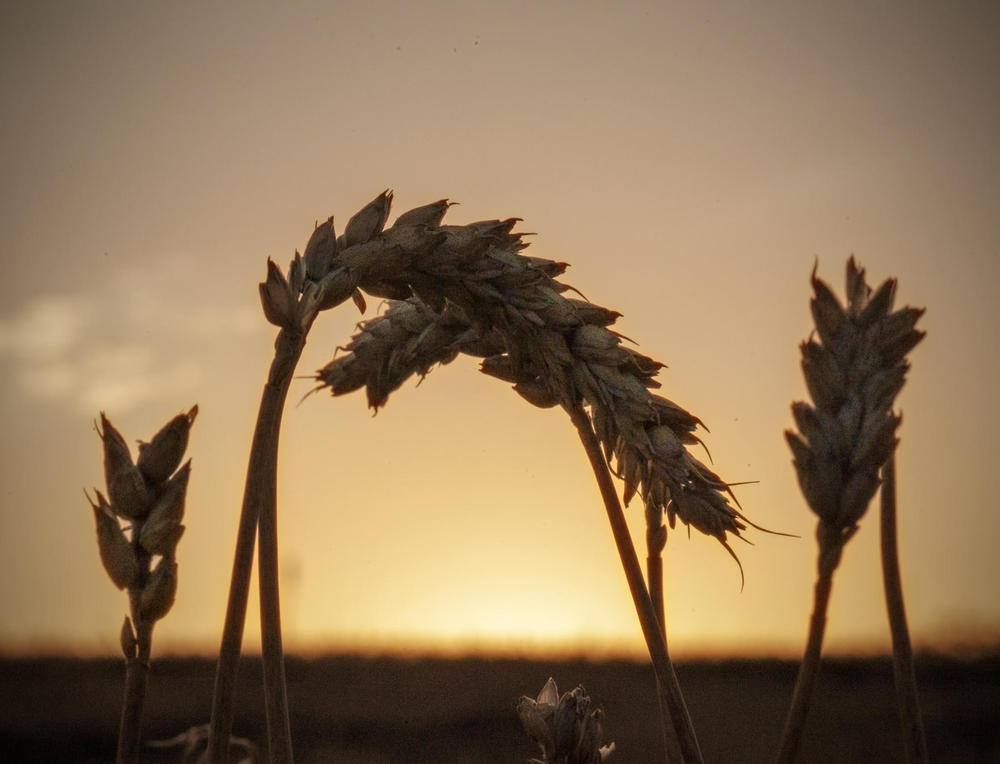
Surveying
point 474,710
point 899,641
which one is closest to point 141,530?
point 899,641

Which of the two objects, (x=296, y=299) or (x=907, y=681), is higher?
(x=296, y=299)

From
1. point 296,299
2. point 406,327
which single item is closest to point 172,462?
point 296,299

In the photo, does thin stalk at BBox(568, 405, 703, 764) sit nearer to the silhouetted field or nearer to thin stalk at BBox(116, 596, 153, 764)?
thin stalk at BBox(116, 596, 153, 764)

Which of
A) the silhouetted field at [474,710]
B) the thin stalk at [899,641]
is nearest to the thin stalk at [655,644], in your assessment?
the thin stalk at [899,641]

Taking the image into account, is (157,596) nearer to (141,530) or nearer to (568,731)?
(141,530)

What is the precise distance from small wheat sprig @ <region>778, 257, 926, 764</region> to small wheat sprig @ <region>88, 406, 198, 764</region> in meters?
0.63

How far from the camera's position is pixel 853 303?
108 cm

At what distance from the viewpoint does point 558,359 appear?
49.9 inches

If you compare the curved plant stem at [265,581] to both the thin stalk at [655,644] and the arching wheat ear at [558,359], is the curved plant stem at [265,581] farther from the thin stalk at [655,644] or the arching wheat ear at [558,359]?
the thin stalk at [655,644]

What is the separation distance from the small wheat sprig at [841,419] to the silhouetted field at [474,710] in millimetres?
2514

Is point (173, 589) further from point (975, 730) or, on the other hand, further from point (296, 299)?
point (975, 730)

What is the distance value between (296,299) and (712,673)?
23.6 feet

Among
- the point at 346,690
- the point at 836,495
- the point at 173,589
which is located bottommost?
the point at 346,690

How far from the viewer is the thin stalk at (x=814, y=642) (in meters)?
0.83
